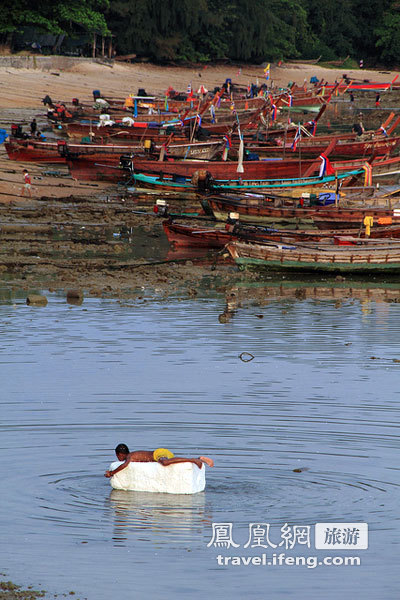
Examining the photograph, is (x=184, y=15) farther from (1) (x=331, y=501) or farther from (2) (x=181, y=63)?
(1) (x=331, y=501)

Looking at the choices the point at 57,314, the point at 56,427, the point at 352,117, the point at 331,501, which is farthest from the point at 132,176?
the point at 352,117

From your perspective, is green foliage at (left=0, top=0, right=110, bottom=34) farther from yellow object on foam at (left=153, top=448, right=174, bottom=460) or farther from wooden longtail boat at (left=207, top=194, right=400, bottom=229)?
yellow object on foam at (left=153, top=448, right=174, bottom=460)

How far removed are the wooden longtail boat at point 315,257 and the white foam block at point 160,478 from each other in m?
14.9

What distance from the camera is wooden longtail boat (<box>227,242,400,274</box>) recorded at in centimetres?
2628

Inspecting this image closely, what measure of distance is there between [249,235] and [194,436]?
13.0 meters

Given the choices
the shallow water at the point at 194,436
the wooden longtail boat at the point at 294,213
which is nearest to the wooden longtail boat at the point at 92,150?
the wooden longtail boat at the point at 294,213

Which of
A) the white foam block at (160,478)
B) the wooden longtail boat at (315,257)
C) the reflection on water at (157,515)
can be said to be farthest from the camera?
the wooden longtail boat at (315,257)

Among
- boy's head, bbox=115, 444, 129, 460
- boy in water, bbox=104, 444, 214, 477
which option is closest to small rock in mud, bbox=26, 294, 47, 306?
boy in water, bbox=104, 444, 214, 477

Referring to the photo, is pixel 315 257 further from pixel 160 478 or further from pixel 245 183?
pixel 160 478

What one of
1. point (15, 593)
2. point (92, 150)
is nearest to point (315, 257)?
point (92, 150)

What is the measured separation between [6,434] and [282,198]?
64.5 ft

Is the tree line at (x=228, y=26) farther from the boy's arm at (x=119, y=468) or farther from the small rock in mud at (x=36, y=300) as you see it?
the boy's arm at (x=119, y=468)

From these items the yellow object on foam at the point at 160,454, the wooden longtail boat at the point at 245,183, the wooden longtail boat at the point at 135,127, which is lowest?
the yellow object on foam at the point at 160,454

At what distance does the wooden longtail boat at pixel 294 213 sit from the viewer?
3020 cm
